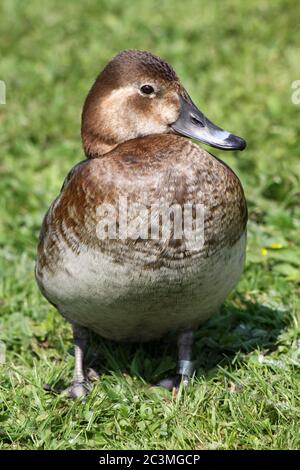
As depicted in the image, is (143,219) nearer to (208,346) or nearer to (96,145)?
(96,145)

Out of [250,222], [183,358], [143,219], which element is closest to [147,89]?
[143,219]

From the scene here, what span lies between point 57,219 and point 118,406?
799 millimetres

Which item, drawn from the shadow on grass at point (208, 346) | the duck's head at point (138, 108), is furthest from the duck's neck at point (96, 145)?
the shadow on grass at point (208, 346)

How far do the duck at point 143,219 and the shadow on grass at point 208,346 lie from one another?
157mm

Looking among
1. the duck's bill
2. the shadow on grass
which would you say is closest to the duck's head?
the duck's bill

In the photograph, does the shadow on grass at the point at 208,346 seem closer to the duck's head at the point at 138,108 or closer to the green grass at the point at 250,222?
the green grass at the point at 250,222

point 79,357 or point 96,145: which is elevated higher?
point 96,145

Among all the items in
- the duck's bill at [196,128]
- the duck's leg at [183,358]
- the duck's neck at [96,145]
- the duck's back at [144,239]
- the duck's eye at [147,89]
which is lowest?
the duck's leg at [183,358]

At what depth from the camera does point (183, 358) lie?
3.81 meters

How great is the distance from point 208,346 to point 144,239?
3.04 ft

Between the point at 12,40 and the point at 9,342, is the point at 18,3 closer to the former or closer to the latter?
the point at 12,40

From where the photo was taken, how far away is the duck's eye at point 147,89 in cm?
355

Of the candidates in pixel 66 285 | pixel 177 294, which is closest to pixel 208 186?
pixel 177 294

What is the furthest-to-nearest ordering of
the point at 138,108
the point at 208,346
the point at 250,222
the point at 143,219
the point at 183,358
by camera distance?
1. the point at 250,222
2. the point at 208,346
3. the point at 183,358
4. the point at 138,108
5. the point at 143,219
